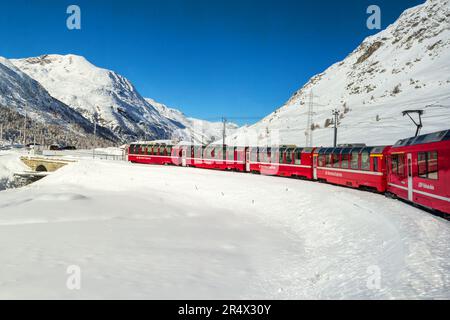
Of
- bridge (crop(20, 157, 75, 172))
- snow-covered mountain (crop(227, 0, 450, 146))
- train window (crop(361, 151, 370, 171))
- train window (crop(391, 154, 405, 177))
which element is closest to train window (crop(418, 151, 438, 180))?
train window (crop(391, 154, 405, 177))

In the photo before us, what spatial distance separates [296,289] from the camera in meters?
9.55

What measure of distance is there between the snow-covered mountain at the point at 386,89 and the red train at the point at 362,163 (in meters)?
14.6

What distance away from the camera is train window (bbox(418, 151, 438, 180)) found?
44.2ft

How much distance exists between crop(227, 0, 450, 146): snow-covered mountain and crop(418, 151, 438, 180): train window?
25.3 m

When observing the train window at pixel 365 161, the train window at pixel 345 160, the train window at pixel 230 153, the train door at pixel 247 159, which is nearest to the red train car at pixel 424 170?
the train window at pixel 365 161

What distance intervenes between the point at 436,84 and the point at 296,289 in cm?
5271

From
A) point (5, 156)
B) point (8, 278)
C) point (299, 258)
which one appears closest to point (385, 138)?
point (299, 258)

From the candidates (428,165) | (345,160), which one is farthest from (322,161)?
(428,165)

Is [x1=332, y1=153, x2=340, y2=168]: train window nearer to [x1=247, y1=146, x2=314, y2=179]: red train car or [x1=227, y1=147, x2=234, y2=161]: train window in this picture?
[x1=247, y1=146, x2=314, y2=179]: red train car

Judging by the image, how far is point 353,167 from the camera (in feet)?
77.1

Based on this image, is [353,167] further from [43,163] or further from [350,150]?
[43,163]

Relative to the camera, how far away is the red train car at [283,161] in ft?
95.7

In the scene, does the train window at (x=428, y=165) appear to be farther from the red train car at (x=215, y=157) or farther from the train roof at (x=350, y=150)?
the red train car at (x=215, y=157)

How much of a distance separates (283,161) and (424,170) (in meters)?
17.3
